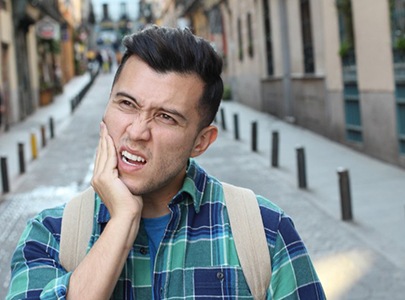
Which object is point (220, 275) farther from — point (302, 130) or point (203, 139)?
point (302, 130)

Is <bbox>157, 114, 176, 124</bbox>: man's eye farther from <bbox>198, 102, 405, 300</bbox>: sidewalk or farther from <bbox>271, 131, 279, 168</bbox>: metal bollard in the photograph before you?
<bbox>271, 131, 279, 168</bbox>: metal bollard

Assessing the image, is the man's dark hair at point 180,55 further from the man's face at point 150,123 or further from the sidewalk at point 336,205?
the sidewalk at point 336,205

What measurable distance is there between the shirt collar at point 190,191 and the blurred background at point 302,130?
34 centimetres

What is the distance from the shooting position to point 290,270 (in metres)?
1.79

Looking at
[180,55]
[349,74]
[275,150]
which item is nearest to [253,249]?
[180,55]

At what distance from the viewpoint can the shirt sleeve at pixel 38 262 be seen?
5.58 feet

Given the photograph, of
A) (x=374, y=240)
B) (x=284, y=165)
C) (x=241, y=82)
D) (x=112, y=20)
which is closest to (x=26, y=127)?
(x=241, y=82)

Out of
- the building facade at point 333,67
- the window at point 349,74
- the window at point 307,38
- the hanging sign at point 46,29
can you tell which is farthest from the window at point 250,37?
the window at point 349,74

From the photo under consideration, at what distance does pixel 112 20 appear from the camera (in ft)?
429

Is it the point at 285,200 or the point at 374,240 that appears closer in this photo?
the point at 374,240

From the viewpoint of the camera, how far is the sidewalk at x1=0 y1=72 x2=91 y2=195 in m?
14.8

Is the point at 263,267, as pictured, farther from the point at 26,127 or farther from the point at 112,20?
the point at 112,20

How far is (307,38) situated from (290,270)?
17511 millimetres

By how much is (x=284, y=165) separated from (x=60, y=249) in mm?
11471
